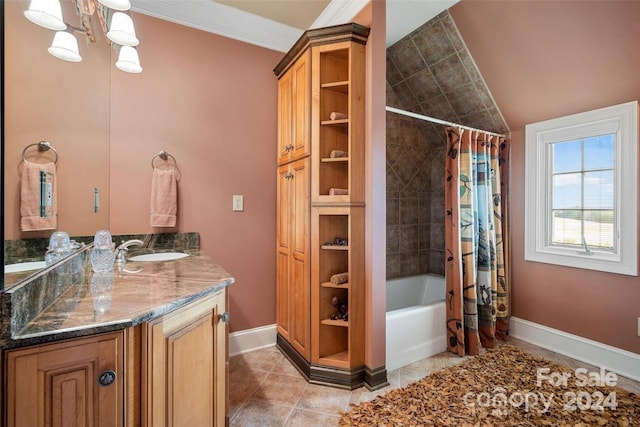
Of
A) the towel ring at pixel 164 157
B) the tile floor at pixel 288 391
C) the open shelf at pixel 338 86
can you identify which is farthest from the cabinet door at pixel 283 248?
the towel ring at pixel 164 157

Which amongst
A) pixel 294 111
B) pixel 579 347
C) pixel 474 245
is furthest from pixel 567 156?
pixel 294 111

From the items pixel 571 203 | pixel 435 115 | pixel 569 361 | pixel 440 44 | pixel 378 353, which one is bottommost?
pixel 569 361

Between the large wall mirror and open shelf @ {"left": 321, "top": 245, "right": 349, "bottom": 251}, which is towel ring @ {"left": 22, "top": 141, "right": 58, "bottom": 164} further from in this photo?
open shelf @ {"left": 321, "top": 245, "right": 349, "bottom": 251}

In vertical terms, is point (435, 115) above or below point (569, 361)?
above

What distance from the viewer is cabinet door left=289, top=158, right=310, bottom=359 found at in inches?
81.8

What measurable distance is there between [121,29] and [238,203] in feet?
4.38

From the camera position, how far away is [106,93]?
1.80 meters

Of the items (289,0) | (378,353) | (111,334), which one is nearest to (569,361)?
(378,353)

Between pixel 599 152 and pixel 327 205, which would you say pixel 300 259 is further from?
pixel 599 152

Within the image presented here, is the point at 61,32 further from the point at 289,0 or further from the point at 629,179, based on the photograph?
the point at 629,179

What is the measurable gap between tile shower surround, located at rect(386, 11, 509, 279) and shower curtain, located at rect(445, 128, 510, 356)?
1.57ft

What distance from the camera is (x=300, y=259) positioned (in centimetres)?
217

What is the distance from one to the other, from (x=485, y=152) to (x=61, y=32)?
111 inches

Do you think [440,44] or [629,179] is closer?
[629,179]
